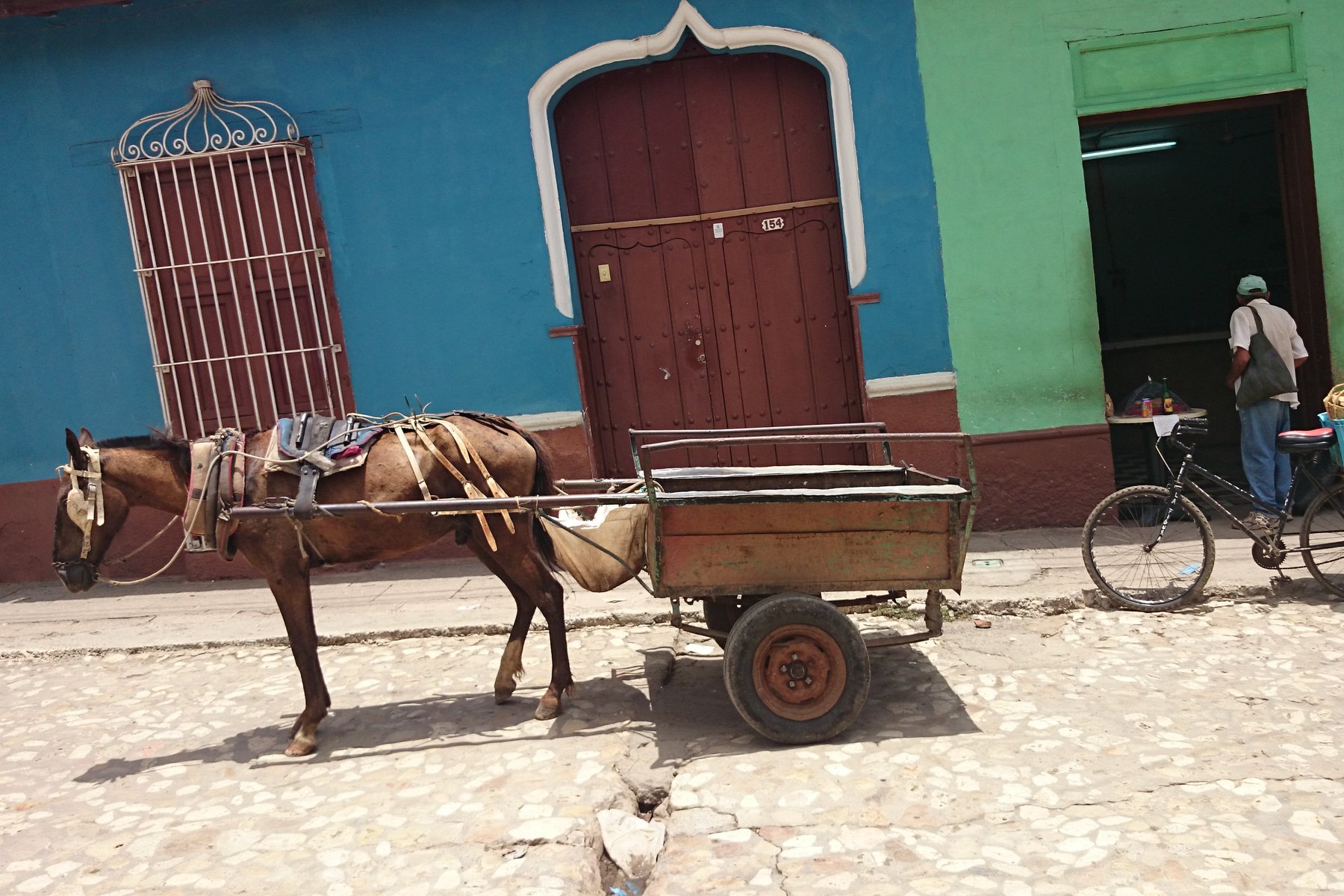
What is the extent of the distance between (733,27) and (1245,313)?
12.5 feet

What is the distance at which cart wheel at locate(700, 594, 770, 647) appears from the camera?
4.55 meters

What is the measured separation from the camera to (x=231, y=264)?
25.6 ft

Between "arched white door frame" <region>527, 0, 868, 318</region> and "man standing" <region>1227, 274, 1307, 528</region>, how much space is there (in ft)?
7.81

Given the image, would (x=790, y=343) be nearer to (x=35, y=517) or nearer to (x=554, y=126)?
(x=554, y=126)

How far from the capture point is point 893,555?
4199mm

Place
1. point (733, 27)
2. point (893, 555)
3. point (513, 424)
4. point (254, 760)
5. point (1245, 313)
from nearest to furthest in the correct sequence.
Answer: point (893, 555)
point (254, 760)
point (513, 424)
point (1245, 313)
point (733, 27)

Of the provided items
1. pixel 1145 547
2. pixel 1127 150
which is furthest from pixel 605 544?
pixel 1127 150

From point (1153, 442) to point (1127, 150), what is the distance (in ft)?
19.1

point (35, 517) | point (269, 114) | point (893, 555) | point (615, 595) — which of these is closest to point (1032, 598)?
point (893, 555)

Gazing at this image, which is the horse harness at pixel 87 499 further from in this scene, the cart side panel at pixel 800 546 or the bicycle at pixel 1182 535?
the bicycle at pixel 1182 535

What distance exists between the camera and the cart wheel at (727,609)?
4555 mm

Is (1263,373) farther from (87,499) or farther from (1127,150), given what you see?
(1127,150)

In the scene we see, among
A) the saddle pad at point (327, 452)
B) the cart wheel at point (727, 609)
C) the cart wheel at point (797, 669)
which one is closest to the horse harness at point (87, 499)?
the saddle pad at point (327, 452)

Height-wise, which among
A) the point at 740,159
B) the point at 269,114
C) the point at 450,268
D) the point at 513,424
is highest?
the point at 269,114
